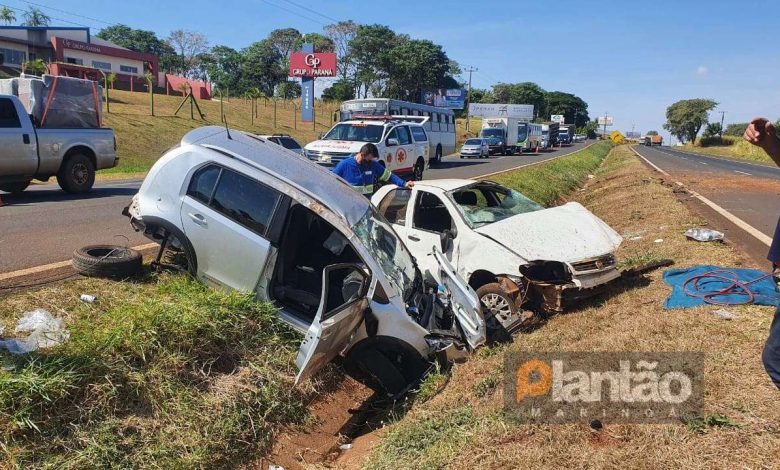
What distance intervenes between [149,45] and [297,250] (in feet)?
316

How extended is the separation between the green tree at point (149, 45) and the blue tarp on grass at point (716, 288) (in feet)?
307

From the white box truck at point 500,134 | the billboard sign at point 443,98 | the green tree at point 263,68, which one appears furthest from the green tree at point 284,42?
the white box truck at point 500,134

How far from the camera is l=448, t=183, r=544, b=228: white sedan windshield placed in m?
6.57

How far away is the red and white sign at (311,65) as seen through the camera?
47.5 m

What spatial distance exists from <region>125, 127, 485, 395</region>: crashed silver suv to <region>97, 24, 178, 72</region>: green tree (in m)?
92.6

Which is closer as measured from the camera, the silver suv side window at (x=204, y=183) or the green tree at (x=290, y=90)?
the silver suv side window at (x=204, y=183)

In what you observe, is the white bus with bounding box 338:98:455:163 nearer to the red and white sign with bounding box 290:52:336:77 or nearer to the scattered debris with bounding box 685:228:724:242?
the scattered debris with bounding box 685:228:724:242

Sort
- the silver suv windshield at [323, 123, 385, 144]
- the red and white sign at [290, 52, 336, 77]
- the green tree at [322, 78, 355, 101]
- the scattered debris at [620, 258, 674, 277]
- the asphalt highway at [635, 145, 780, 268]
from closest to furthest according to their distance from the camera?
the scattered debris at [620, 258, 674, 277]
the asphalt highway at [635, 145, 780, 268]
the silver suv windshield at [323, 123, 385, 144]
the red and white sign at [290, 52, 336, 77]
the green tree at [322, 78, 355, 101]

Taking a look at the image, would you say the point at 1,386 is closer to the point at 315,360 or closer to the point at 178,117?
the point at 315,360

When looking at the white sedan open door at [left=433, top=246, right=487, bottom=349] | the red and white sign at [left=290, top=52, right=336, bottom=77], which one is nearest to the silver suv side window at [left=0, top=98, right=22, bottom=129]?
the white sedan open door at [left=433, top=246, right=487, bottom=349]

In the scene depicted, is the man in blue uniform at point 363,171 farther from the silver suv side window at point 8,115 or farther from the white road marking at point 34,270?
the silver suv side window at point 8,115

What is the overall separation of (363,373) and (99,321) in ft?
7.08

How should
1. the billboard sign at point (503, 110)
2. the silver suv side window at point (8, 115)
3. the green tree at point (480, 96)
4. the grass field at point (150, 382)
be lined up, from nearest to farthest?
the grass field at point (150, 382) → the silver suv side window at point (8, 115) → the billboard sign at point (503, 110) → the green tree at point (480, 96)

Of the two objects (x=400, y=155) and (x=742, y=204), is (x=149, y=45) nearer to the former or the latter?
(x=400, y=155)
